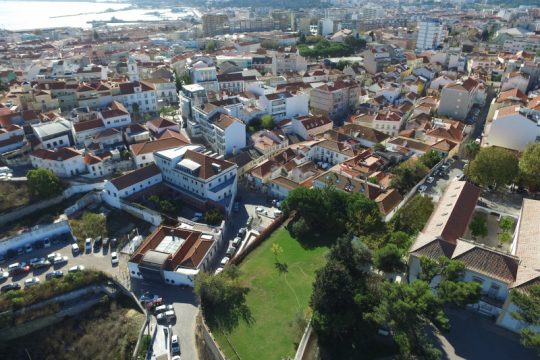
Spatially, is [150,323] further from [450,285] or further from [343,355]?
[450,285]

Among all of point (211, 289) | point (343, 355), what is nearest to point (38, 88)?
point (211, 289)

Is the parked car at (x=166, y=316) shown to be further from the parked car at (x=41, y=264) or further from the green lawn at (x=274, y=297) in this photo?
the parked car at (x=41, y=264)

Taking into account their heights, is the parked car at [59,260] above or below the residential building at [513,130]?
below

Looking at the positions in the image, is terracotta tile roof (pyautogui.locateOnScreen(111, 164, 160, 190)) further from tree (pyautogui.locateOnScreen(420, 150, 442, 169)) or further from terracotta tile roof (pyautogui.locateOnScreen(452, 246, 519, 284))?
terracotta tile roof (pyautogui.locateOnScreen(452, 246, 519, 284))

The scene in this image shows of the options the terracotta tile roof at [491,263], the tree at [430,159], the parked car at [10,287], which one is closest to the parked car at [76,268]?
the parked car at [10,287]

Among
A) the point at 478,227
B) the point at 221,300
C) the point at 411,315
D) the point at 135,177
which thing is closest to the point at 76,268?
the point at 135,177

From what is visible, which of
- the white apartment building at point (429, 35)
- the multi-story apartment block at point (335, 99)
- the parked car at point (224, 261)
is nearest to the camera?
the parked car at point (224, 261)
